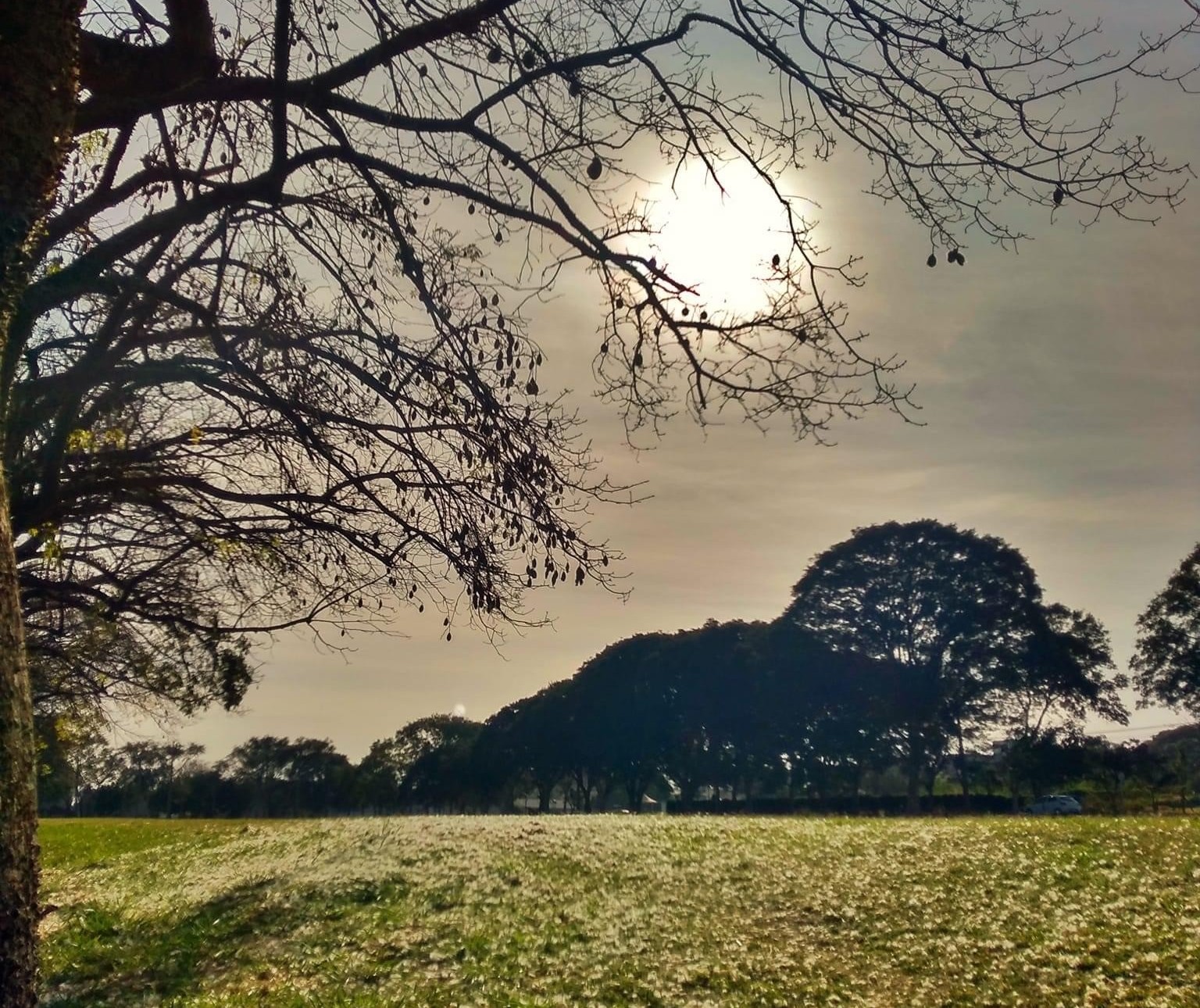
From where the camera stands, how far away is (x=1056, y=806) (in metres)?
56.9

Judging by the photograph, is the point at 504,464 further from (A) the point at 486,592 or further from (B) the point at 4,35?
(B) the point at 4,35

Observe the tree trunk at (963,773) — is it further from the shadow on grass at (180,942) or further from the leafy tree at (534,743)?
the shadow on grass at (180,942)

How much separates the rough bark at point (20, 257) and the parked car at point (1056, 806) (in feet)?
188

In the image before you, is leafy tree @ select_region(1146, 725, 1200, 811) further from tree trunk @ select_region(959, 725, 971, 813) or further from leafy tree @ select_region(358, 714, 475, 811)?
leafy tree @ select_region(358, 714, 475, 811)

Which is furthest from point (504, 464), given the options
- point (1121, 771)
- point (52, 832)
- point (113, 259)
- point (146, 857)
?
point (1121, 771)

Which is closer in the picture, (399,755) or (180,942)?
(180,942)

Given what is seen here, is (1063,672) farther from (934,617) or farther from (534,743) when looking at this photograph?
(534,743)

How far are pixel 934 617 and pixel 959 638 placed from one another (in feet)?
6.17

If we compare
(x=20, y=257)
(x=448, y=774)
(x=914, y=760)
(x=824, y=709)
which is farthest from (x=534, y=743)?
(x=20, y=257)

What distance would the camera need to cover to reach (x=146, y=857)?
96.2 ft

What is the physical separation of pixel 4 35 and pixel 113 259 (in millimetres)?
3156

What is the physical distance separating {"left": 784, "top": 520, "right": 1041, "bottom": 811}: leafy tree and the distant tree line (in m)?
0.09

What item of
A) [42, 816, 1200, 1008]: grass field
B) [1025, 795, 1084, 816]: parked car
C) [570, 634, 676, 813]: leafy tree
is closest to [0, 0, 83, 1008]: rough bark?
[42, 816, 1200, 1008]: grass field

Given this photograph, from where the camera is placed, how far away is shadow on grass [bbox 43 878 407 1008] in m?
14.8
